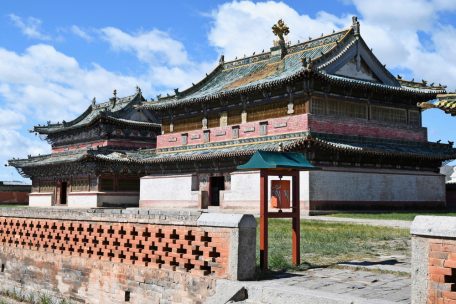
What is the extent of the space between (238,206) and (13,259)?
16.5 m

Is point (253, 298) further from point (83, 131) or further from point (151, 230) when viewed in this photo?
point (83, 131)

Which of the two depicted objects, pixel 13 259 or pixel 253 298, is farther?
pixel 13 259

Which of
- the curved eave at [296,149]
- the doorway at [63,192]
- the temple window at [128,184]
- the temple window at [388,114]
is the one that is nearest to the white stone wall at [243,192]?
the curved eave at [296,149]

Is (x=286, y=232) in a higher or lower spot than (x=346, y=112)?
lower

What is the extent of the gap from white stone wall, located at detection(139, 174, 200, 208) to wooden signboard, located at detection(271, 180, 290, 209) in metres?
21.7

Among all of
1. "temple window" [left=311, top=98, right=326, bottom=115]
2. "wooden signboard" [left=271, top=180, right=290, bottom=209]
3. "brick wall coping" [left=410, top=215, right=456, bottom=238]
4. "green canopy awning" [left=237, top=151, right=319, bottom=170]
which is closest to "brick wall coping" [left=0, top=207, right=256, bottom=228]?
"green canopy awning" [left=237, top=151, right=319, bottom=170]

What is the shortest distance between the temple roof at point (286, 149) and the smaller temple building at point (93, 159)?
1472 mm

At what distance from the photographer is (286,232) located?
54.3 ft

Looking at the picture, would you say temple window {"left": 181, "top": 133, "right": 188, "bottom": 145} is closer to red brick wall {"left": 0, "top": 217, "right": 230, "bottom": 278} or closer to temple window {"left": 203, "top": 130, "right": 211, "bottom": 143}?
temple window {"left": 203, "top": 130, "right": 211, "bottom": 143}

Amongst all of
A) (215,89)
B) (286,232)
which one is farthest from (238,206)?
(286,232)

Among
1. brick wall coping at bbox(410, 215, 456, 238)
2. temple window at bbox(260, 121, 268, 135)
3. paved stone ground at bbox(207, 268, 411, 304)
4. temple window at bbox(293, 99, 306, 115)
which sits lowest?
paved stone ground at bbox(207, 268, 411, 304)

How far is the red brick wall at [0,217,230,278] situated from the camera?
343 inches

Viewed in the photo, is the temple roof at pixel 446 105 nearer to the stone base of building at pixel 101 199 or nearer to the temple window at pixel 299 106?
the temple window at pixel 299 106

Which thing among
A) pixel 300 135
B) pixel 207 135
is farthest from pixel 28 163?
pixel 300 135
